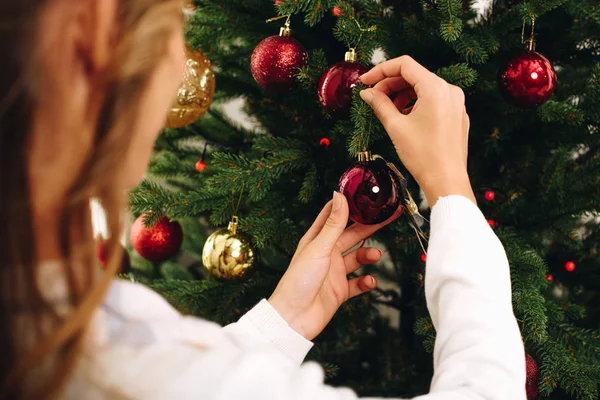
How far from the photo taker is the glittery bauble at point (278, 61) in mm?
777

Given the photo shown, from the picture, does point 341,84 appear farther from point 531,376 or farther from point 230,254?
point 531,376

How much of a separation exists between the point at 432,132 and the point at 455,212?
0.10 metres

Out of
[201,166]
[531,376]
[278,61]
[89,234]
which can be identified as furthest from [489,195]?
[89,234]

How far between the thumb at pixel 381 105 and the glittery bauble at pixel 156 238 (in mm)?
517

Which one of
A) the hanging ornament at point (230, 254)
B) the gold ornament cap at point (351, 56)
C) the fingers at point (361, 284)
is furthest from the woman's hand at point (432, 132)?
the hanging ornament at point (230, 254)

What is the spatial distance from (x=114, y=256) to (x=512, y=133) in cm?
81

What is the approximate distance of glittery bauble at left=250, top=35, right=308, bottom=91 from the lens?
777 millimetres

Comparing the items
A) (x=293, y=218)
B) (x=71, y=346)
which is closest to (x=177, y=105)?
(x=293, y=218)

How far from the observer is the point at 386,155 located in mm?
861

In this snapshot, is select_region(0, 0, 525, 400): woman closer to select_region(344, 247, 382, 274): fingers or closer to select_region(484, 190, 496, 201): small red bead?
select_region(344, 247, 382, 274): fingers

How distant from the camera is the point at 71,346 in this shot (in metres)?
0.37

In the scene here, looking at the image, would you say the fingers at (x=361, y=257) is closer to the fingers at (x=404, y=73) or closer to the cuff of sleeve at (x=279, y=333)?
the cuff of sleeve at (x=279, y=333)

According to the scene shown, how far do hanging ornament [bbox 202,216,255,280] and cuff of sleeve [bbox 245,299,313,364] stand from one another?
0.15m

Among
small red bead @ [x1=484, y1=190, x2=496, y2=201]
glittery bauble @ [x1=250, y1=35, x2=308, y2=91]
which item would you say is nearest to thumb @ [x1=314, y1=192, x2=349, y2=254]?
glittery bauble @ [x1=250, y1=35, x2=308, y2=91]
